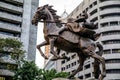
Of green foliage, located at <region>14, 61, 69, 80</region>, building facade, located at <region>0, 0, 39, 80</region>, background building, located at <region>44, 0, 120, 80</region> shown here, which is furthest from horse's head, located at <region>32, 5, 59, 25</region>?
background building, located at <region>44, 0, 120, 80</region>

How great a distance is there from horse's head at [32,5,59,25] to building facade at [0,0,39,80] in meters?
43.6

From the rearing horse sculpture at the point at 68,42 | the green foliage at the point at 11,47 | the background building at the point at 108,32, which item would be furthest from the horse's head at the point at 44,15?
the background building at the point at 108,32

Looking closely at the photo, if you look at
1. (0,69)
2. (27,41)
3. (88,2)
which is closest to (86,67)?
(88,2)

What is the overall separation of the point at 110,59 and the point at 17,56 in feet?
99.7

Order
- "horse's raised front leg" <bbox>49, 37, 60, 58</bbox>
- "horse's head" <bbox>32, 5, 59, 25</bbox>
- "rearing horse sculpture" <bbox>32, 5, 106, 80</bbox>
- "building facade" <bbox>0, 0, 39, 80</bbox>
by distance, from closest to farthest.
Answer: "horse's raised front leg" <bbox>49, 37, 60, 58</bbox> < "rearing horse sculpture" <bbox>32, 5, 106, 80</bbox> < "horse's head" <bbox>32, 5, 59, 25</bbox> < "building facade" <bbox>0, 0, 39, 80</bbox>

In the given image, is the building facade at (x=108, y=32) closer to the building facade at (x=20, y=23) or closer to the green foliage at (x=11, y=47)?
the building facade at (x=20, y=23)

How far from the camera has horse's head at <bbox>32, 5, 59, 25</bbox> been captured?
12.1 meters

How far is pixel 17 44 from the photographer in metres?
39.3

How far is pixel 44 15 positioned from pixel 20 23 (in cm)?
4766

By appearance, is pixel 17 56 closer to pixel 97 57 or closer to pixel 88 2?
pixel 97 57

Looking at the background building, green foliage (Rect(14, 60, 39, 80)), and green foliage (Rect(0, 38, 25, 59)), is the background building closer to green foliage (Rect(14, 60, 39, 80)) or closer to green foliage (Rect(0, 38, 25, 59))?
green foliage (Rect(0, 38, 25, 59))

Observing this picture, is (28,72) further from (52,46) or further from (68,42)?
(52,46)

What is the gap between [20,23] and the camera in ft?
195

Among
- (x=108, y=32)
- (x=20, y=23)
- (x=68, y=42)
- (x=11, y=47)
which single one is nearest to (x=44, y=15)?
(x=68, y=42)
